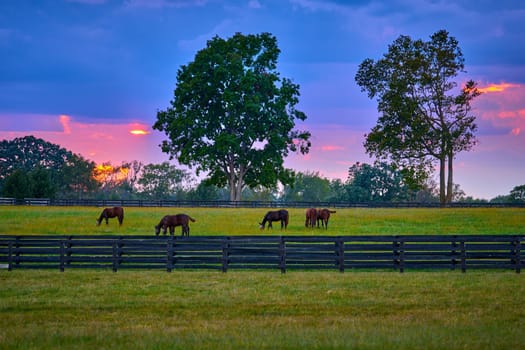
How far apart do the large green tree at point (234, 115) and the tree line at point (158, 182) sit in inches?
701

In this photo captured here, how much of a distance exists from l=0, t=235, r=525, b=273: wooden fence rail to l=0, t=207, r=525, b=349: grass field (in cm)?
44

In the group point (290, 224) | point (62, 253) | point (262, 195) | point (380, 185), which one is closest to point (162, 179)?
point (262, 195)

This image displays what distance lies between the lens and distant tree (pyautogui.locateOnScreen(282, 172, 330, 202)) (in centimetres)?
13175

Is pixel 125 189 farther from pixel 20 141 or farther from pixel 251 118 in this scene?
pixel 251 118

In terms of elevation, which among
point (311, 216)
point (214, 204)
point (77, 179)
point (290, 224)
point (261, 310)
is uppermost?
point (77, 179)

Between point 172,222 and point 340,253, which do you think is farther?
point 172,222

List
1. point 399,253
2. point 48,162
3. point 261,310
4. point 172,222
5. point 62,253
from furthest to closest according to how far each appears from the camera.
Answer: point 48,162 → point 172,222 → point 62,253 → point 399,253 → point 261,310

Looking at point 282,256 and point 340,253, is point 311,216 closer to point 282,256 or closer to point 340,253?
point 340,253

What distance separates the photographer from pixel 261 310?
1387 centimetres

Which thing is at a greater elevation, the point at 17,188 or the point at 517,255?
the point at 17,188

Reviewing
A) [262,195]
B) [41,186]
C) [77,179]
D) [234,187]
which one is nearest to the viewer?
[234,187]

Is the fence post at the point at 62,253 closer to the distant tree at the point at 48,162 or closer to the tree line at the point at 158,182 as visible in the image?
the tree line at the point at 158,182

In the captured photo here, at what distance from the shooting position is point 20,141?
11531 cm

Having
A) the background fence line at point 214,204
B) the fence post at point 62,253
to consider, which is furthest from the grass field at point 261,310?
the background fence line at point 214,204
